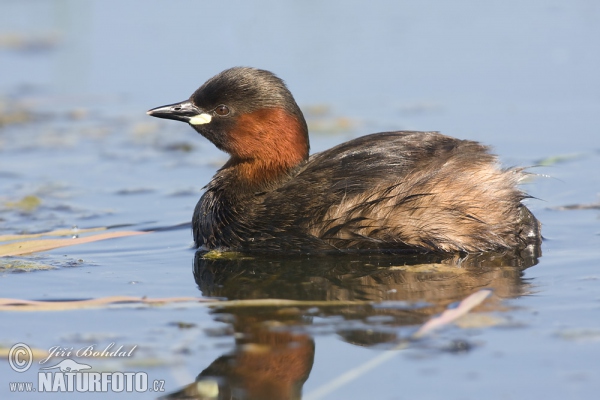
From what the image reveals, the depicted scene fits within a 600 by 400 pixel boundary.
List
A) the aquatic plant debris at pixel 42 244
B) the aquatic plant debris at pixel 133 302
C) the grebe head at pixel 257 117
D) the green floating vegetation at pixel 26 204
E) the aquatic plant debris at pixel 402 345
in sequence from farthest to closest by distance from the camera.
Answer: the green floating vegetation at pixel 26 204 < the grebe head at pixel 257 117 < the aquatic plant debris at pixel 42 244 < the aquatic plant debris at pixel 133 302 < the aquatic plant debris at pixel 402 345

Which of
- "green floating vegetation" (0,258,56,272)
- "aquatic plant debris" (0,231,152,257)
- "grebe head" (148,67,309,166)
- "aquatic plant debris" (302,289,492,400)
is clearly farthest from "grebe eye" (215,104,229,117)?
"aquatic plant debris" (302,289,492,400)

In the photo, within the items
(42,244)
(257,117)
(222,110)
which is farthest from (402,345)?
(42,244)

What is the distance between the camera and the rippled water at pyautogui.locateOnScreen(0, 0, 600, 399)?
4641 millimetres

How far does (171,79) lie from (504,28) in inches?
168

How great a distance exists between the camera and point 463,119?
9.54m

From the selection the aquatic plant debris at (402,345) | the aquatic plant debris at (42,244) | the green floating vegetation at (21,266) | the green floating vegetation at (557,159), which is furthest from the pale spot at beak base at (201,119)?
the green floating vegetation at (557,159)

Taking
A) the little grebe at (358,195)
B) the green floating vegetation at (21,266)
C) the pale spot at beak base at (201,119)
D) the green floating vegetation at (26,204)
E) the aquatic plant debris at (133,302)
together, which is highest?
the pale spot at beak base at (201,119)

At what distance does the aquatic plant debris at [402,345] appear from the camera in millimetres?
4379

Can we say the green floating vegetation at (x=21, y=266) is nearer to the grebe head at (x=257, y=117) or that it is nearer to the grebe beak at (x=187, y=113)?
the grebe beak at (x=187, y=113)

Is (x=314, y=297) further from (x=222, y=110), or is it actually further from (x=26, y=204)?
(x=26, y=204)

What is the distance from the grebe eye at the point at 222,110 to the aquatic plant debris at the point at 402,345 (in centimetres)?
249

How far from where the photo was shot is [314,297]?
18.6 feet

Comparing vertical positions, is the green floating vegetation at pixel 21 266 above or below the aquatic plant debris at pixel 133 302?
below

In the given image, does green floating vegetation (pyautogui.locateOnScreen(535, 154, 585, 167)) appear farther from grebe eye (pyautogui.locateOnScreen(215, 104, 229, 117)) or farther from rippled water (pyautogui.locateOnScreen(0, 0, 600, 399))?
grebe eye (pyautogui.locateOnScreen(215, 104, 229, 117))
